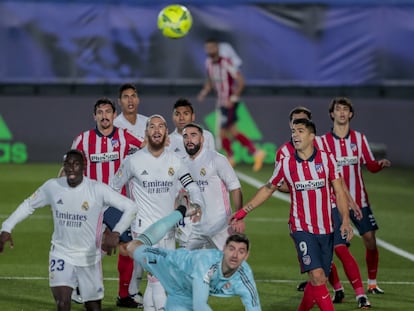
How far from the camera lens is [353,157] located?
1373cm

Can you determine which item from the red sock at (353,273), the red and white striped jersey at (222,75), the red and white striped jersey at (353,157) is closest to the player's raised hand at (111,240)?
the red sock at (353,273)

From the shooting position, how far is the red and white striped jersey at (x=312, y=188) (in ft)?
38.2

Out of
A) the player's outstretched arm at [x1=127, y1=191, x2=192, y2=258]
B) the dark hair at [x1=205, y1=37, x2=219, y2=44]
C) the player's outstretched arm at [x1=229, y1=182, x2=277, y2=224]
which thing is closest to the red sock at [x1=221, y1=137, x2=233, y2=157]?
the dark hair at [x1=205, y1=37, x2=219, y2=44]

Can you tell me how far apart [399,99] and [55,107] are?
7424mm

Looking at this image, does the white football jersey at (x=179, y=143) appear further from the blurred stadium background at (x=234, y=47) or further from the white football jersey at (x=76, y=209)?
the blurred stadium background at (x=234, y=47)

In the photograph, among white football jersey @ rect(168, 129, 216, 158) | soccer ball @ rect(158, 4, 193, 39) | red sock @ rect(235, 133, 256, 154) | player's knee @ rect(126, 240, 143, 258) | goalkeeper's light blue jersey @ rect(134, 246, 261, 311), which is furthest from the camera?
red sock @ rect(235, 133, 256, 154)

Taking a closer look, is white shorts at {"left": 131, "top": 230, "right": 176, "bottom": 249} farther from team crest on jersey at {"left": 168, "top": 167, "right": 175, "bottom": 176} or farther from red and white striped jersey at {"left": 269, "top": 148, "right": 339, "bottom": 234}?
red and white striped jersey at {"left": 269, "top": 148, "right": 339, "bottom": 234}

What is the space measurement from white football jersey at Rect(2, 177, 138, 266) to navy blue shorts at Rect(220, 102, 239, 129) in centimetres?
1397

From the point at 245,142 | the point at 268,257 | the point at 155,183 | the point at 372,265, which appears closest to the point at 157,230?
the point at 155,183

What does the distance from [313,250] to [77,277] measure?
228 centimetres

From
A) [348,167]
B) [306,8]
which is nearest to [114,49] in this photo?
[306,8]

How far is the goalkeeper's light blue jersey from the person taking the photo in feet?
31.0

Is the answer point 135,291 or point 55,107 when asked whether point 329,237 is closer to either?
point 135,291

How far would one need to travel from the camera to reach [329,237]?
1177cm
